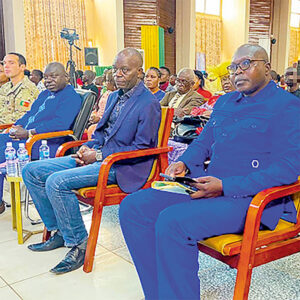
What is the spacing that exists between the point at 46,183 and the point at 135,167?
515 millimetres

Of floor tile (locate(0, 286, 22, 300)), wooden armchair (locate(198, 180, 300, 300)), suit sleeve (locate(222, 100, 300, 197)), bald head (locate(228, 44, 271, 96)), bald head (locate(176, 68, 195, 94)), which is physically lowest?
floor tile (locate(0, 286, 22, 300))

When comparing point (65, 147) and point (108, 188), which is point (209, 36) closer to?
point (65, 147)

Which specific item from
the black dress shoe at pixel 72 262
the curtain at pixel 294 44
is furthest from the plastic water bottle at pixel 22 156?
the curtain at pixel 294 44

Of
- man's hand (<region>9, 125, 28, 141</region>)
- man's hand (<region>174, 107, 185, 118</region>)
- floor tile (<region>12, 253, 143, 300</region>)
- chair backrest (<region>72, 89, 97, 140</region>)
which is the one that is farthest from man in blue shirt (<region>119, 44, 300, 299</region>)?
man's hand (<region>174, 107, 185, 118</region>)

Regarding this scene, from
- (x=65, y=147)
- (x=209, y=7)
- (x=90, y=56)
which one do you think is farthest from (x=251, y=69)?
(x=209, y=7)

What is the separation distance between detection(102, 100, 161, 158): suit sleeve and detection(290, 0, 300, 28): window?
15739 mm

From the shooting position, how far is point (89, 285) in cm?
202

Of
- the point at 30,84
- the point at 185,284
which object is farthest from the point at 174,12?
the point at 185,284

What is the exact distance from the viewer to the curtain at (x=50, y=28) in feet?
32.5

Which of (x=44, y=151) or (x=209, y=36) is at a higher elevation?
(x=209, y=36)

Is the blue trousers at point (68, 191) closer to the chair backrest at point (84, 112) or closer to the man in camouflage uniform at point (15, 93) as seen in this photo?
the chair backrest at point (84, 112)

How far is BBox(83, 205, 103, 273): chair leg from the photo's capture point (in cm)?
212

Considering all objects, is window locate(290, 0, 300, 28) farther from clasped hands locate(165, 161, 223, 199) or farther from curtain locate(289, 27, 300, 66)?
clasped hands locate(165, 161, 223, 199)

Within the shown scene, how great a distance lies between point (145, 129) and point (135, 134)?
0.26 ft
